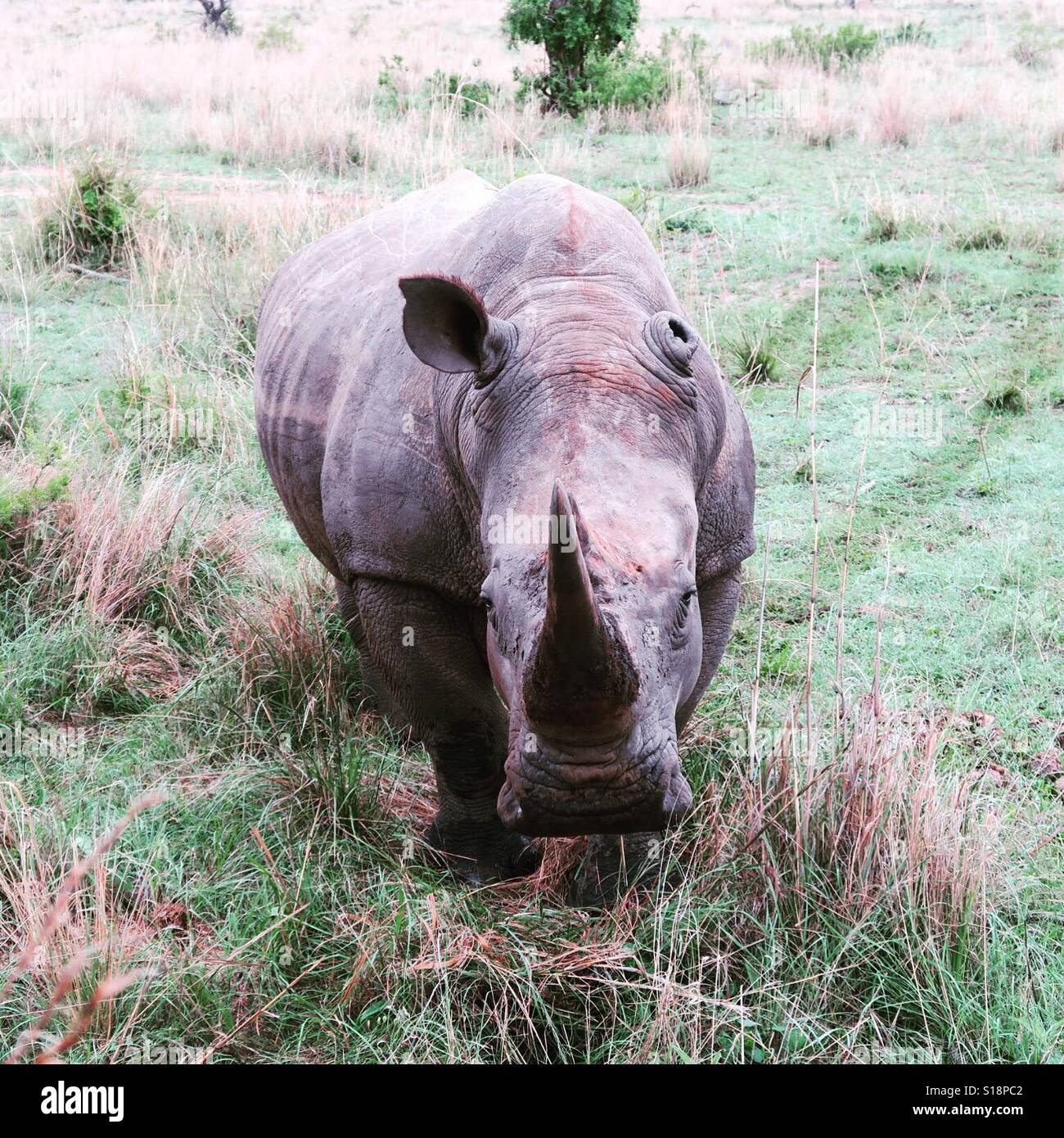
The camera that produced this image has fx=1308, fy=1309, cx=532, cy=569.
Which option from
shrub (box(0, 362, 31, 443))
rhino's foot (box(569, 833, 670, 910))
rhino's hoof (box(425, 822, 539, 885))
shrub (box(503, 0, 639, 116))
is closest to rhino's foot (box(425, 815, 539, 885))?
rhino's hoof (box(425, 822, 539, 885))

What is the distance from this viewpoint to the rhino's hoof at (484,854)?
4180mm

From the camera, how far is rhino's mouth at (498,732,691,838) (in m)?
2.63

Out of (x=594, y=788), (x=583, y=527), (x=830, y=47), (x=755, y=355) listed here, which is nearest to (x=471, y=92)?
(x=830, y=47)

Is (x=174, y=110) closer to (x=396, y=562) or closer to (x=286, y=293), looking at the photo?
(x=286, y=293)

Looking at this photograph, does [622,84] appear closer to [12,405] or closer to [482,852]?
[12,405]

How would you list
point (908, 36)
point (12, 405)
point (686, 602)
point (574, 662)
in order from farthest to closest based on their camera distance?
1. point (908, 36)
2. point (12, 405)
3. point (686, 602)
4. point (574, 662)

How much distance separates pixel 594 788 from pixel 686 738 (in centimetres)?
175

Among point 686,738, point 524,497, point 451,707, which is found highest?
point 524,497

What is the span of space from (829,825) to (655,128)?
37.7ft

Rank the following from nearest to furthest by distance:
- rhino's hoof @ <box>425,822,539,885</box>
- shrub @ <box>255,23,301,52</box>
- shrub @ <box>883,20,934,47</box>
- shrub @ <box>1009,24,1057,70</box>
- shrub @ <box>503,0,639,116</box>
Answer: rhino's hoof @ <box>425,822,539,885</box>, shrub @ <box>503,0,639,116</box>, shrub @ <box>1009,24,1057,70</box>, shrub @ <box>883,20,934,47</box>, shrub @ <box>255,23,301,52</box>

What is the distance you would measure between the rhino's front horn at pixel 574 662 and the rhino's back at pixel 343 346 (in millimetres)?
1307

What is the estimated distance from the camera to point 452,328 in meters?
3.18

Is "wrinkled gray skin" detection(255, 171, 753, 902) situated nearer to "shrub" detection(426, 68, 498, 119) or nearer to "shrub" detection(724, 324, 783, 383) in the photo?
"shrub" detection(724, 324, 783, 383)

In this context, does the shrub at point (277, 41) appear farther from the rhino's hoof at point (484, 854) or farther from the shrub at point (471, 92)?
the rhino's hoof at point (484, 854)
